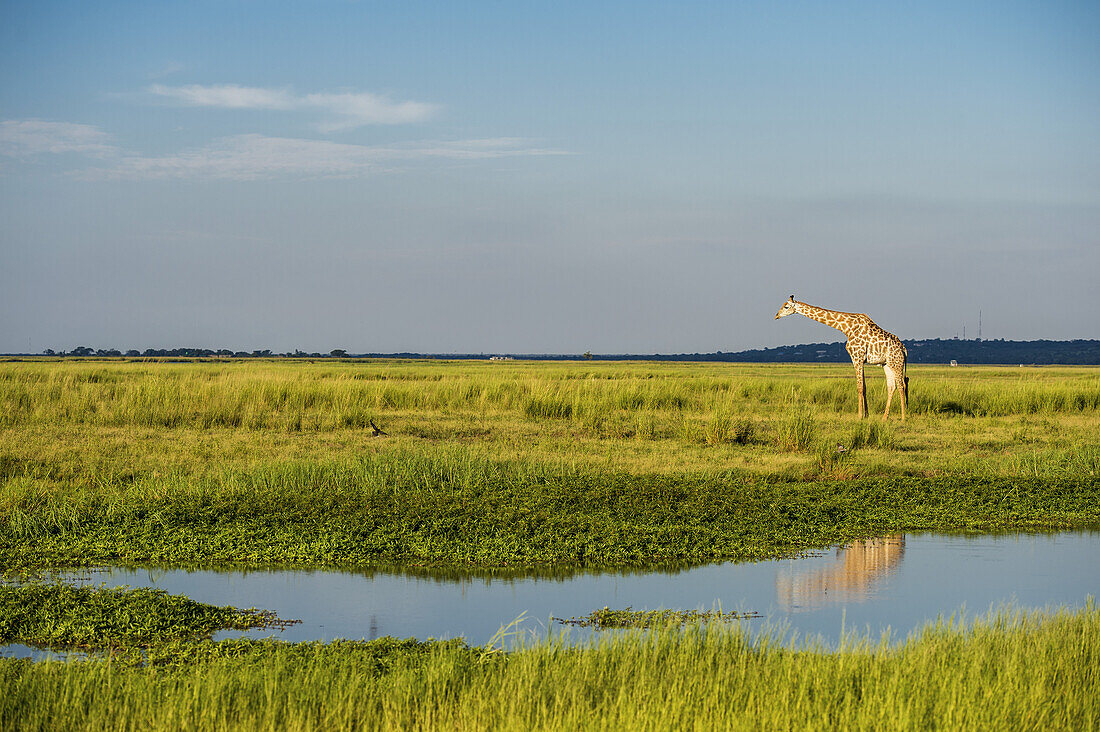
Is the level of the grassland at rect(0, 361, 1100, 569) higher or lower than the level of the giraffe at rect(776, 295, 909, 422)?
lower

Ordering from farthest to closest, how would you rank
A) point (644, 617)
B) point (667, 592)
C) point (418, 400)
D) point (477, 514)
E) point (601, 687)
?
point (418, 400) < point (477, 514) < point (667, 592) < point (644, 617) < point (601, 687)

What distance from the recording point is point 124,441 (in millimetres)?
15023

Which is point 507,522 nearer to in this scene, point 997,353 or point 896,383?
point 896,383

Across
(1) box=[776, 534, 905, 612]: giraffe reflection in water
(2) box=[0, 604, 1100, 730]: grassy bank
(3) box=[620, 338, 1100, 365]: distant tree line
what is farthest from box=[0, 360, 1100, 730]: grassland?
(3) box=[620, 338, 1100, 365]: distant tree line

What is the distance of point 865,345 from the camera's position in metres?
22.0

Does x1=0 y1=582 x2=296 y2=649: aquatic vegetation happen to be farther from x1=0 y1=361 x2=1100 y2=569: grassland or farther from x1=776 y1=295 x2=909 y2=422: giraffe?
x1=776 y1=295 x2=909 y2=422: giraffe

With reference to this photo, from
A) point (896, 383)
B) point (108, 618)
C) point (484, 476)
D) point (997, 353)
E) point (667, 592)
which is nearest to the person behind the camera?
point (108, 618)

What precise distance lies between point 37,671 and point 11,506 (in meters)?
5.34

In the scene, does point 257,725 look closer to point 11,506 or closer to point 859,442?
point 11,506

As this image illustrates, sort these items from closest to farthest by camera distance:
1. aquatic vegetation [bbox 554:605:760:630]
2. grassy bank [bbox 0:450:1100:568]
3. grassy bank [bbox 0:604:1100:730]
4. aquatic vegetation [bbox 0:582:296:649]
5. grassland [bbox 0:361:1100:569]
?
grassy bank [bbox 0:604:1100:730] < aquatic vegetation [bbox 0:582:296:649] < aquatic vegetation [bbox 554:605:760:630] < grassy bank [bbox 0:450:1100:568] < grassland [bbox 0:361:1100:569]

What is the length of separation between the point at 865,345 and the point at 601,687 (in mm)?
18229

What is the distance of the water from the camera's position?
675 cm

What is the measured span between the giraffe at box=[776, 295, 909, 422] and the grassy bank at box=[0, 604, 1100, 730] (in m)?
A: 14.9

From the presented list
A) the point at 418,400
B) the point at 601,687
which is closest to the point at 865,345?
the point at 418,400
